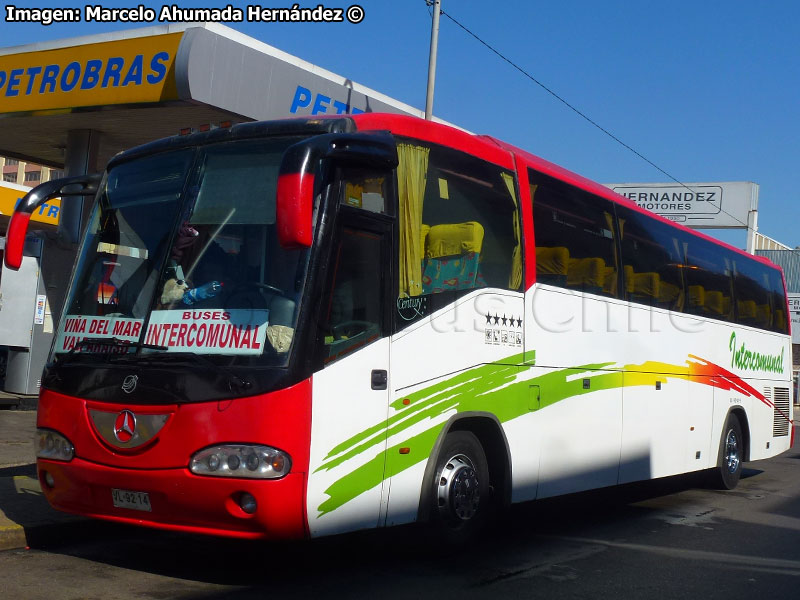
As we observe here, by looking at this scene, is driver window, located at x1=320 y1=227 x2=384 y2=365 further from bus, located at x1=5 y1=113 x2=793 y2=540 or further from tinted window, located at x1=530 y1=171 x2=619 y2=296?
tinted window, located at x1=530 y1=171 x2=619 y2=296

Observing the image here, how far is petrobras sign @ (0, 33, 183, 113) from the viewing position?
14.5 meters

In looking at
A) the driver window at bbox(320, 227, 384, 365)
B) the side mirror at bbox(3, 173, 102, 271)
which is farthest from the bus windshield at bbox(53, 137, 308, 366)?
the side mirror at bbox(3, 173, 102, 271)

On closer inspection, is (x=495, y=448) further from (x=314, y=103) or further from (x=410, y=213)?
(x=314, y=103)

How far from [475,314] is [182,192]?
238cm

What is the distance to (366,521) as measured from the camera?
615cm

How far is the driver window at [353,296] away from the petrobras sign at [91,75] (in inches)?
354

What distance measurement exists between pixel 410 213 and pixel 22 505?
4075 millimetres

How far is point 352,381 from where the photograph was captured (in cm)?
609

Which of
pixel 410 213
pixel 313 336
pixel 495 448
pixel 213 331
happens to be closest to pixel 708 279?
pixel 495 448

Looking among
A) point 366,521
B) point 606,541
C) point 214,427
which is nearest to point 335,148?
point 214,427

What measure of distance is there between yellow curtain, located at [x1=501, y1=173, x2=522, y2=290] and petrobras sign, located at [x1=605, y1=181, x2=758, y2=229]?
41795 mm

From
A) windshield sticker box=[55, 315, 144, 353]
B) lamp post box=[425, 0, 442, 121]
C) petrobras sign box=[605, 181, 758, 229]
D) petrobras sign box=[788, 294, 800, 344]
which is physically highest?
petrobras sign box=[605, 181, 758, 229]

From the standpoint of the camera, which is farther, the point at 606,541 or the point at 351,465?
the point at 606,541

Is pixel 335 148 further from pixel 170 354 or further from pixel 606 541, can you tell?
pixel 606 541
